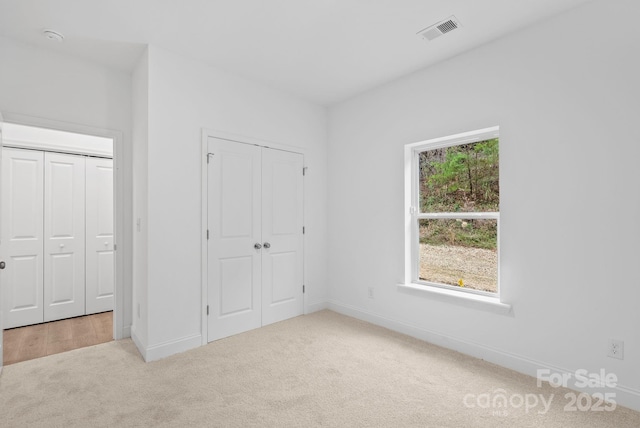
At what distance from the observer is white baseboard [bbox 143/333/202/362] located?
263 centimetres

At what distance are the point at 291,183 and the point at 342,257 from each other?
1.13m

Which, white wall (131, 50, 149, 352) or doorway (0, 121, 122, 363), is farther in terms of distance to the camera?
doorway (0, 121, 122, 363)

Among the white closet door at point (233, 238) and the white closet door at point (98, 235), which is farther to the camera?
the white closet door at point (98, 235)

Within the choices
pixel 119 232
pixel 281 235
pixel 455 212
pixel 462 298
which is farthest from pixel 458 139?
pixel 119 232

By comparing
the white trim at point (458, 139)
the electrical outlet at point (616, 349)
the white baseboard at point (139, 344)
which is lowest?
the white baseboard at point (139, 344)

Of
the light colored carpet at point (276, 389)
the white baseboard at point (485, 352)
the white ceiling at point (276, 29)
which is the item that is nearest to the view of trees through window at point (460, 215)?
the white baseboard at point (485, 352)

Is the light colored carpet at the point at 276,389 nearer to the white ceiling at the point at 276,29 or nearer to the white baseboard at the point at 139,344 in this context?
the white baseboard at the point at 139,344

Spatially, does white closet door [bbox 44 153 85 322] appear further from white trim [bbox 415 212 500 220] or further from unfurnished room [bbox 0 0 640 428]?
white trim [bbox 415 212 500 220]

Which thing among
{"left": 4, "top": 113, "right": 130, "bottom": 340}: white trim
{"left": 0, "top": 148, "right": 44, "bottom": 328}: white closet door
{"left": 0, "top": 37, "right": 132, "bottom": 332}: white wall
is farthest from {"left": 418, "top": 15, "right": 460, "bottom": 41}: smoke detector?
{"left": 0, "top": 148, "right": 44, "bottom": 328}: white closet door

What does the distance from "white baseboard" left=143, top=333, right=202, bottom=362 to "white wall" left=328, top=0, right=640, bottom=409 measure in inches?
81.3

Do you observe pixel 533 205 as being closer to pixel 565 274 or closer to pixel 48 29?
pixel 565 274

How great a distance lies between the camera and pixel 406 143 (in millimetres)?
3252

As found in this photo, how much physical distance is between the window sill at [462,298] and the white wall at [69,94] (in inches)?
114

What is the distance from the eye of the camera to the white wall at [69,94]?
2615 millimetres
